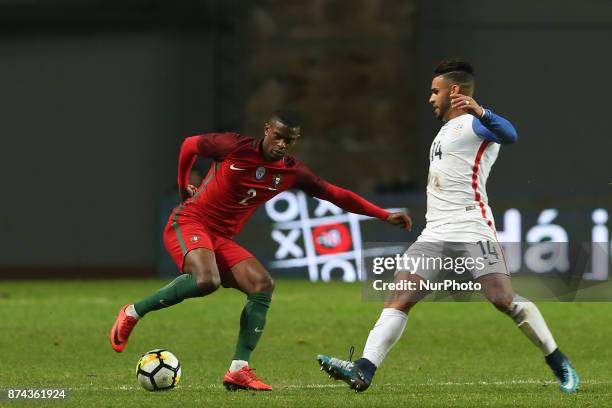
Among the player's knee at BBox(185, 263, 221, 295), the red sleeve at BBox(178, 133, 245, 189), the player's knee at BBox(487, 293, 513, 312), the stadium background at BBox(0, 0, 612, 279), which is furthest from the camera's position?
the stadium background at BBox(0, 0, 612, 279)

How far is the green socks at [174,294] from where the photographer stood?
26.2 feet

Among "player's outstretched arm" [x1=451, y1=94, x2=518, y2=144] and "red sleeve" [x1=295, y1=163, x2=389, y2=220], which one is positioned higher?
"player's outstretched arm" [x1=451, y1=94, x2=518, y2=144]

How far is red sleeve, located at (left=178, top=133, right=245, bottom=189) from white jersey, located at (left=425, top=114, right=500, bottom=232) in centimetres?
144

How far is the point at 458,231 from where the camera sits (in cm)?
733

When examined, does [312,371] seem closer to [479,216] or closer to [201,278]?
[201,278]

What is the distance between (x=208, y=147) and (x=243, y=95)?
43.2 ft

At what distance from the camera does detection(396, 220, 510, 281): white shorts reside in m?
7.28

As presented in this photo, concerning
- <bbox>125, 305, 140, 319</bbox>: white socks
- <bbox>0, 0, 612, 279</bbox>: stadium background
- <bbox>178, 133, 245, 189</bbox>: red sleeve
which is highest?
<bbox>178, 133, 245, 189</bbox>: red sleeve

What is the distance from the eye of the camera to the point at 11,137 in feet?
72.0

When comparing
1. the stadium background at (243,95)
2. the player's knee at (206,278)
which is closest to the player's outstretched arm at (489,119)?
the player's knee at (206,278)

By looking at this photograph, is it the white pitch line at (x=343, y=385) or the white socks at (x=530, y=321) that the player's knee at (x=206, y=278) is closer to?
the white pitch line at (x=343, y=385)

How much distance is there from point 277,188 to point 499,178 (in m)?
13.2

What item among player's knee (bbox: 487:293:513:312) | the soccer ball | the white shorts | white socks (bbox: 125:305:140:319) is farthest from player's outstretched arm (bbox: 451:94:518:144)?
white socks (bbox: 125:305:140:319)

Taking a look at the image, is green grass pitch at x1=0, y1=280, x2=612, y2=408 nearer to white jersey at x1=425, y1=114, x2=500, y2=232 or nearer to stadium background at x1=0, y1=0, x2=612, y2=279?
white jersey at x1=425, y1=114, x2=500, y2=232
